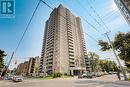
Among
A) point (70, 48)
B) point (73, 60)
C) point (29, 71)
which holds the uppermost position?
point (70, 48)

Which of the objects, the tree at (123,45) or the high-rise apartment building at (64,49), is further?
the high-rise apartment building at (64,49)

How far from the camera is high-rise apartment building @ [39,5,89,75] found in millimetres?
84312

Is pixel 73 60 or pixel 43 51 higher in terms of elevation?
pixel 43 51

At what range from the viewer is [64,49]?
89562 millimetres

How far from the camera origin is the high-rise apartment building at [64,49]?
277 feet

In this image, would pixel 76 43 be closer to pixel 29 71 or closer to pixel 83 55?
pixel 83 55

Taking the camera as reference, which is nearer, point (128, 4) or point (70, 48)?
point (128, 4)

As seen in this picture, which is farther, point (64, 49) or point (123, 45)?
point (64, 49)

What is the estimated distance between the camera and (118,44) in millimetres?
28219

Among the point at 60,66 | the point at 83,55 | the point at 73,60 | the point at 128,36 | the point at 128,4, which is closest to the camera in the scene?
the point at 128,4

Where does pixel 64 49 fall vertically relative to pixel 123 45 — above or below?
above

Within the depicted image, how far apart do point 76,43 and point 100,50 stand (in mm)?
72614

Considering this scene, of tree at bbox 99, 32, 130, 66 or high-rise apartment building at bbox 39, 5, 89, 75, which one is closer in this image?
tree at bbox 99, 32, 130, 66

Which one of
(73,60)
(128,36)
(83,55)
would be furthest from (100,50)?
(83,55)
